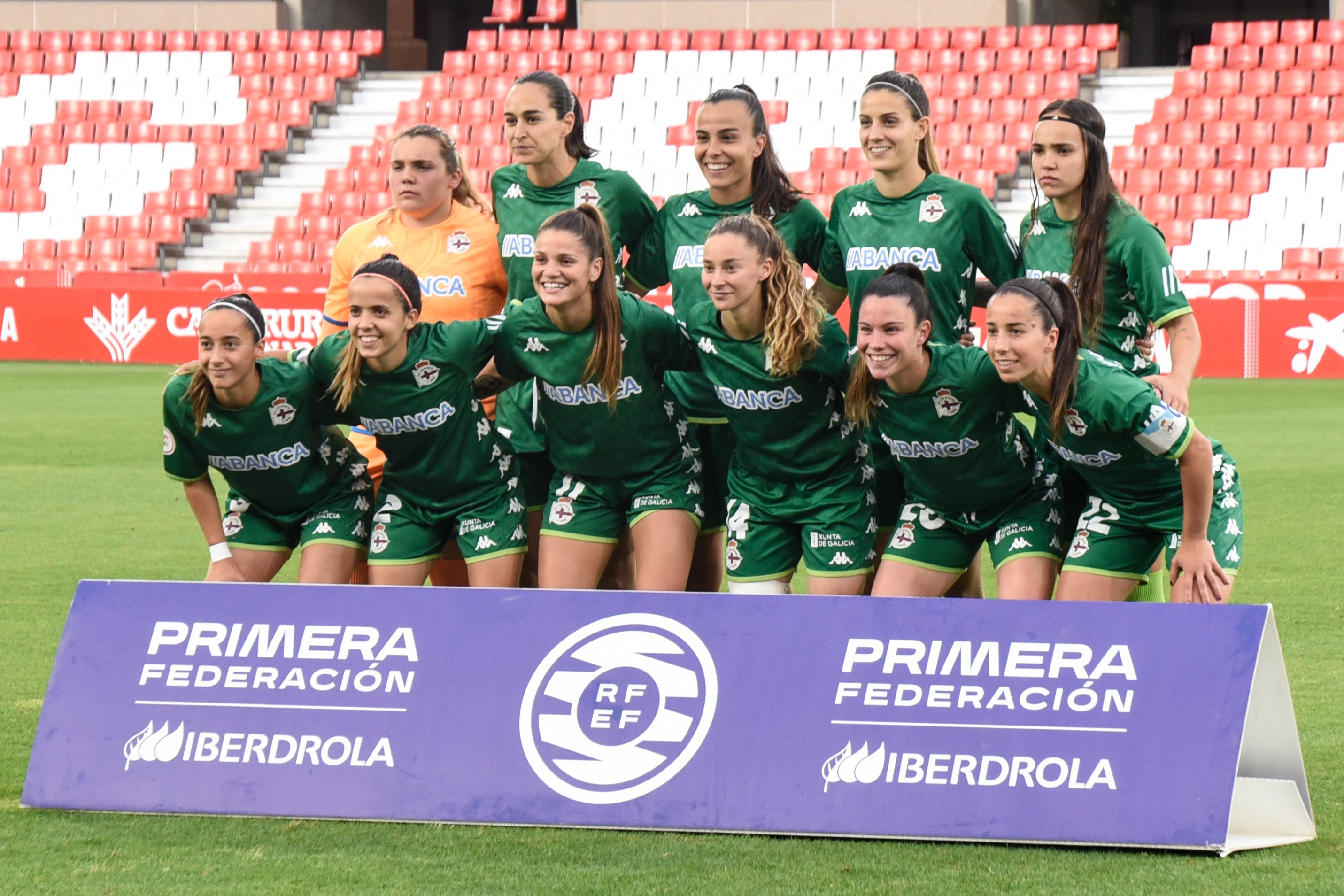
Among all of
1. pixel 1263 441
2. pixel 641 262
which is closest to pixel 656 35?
pixel 1263 441

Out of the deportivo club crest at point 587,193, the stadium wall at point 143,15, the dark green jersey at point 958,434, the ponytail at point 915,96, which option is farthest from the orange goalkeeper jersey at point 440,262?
the stadium wall at point 143,15

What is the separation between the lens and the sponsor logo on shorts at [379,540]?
5.20 meters

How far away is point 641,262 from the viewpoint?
5.78 meters

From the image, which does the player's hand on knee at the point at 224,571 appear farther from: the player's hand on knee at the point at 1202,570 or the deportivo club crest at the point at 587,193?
the player's hand on knee at the point at 1202,570

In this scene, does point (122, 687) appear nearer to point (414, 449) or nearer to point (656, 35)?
point (414, 449)

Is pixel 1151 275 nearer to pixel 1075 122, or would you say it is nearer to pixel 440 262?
pixel 1075 122

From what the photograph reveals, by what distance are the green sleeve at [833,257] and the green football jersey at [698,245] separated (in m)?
0.04

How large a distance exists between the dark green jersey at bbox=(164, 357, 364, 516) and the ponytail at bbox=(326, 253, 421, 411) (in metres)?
0.16

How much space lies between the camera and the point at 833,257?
5.41m

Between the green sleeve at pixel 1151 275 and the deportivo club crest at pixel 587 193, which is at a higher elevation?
the deportivo club crest at pixel 587 193

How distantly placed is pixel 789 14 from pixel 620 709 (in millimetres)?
23185

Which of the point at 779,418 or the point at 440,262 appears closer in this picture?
the point at 779,418

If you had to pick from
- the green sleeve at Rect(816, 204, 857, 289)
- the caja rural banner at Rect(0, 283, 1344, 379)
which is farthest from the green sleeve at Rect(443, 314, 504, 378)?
the caja rural banner at Rect(0, 283, 1344, 379)

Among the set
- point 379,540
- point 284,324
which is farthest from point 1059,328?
point 284,324
